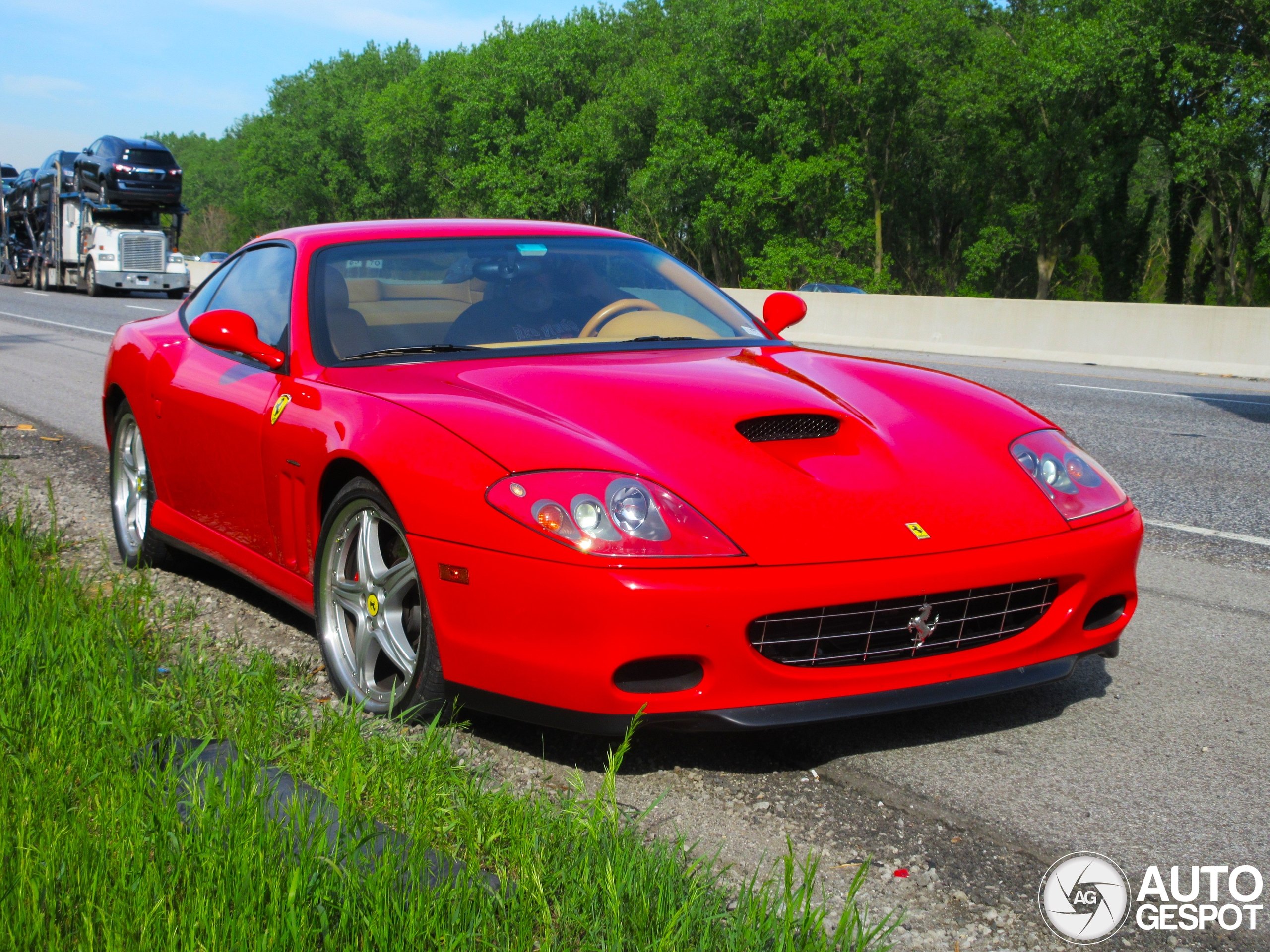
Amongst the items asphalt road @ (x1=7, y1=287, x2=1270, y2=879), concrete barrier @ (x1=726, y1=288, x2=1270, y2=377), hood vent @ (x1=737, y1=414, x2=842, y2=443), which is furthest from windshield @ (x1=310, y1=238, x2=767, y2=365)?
concrete barrier @ (x1=726, y1=288, x2=1270, y2=377)

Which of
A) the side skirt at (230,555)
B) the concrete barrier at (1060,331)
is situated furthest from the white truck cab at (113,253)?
the side skirt at (230,555)

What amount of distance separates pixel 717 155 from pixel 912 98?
9234mm

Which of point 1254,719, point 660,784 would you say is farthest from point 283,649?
point 1254,719

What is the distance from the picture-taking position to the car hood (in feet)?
9.50

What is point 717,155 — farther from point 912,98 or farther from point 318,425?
point 318,425

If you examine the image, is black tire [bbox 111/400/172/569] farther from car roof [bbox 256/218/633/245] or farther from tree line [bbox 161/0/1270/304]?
tree line [bbox 161/0/1270/304]

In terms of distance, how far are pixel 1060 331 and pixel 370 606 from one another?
58.2ft

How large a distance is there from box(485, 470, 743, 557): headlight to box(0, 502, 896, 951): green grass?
1.51ft

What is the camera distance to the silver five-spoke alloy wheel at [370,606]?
10.6ft

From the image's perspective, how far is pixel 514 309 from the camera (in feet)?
13.5

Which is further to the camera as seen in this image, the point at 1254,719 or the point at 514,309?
the point at 514,309

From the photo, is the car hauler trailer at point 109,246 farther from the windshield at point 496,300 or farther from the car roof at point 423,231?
the windshield at point 496,300

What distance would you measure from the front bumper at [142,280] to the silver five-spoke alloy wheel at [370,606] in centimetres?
3402

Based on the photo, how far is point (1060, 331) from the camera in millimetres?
19328
